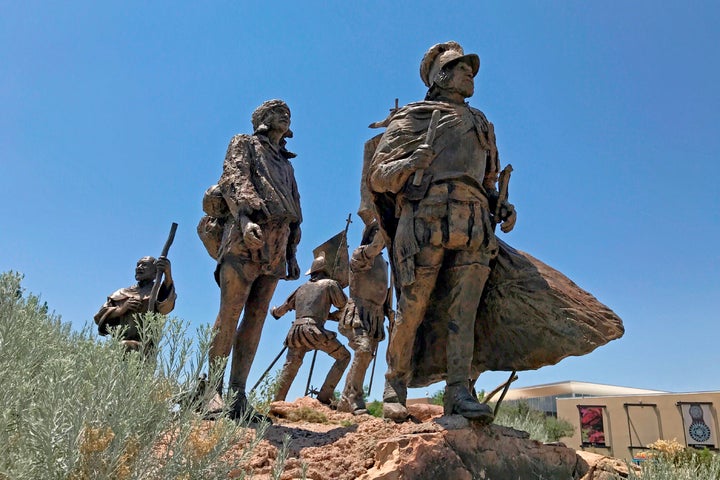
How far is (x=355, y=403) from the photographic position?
6.41 meters

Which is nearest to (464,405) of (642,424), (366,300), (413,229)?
(413,229)

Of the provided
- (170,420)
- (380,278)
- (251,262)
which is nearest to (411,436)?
(170,420)

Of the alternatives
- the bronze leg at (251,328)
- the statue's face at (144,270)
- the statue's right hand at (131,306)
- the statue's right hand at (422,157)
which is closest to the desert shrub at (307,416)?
the bronze leg at (251,328)

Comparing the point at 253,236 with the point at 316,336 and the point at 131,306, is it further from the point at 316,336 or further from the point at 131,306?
the point at 316,336

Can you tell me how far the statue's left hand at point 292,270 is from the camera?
5.24 m

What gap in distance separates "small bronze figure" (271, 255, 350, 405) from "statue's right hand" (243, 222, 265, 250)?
2834 millimetres

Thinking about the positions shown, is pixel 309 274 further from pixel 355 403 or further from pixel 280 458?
pixel 280 458

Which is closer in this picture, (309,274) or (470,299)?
(470,299)

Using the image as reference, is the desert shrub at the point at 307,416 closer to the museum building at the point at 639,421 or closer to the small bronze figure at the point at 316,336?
the small bronze figure at the point at 316,336

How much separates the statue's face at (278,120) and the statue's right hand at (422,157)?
4.64 feet

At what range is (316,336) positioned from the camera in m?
7.33

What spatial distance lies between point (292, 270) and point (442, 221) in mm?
1421

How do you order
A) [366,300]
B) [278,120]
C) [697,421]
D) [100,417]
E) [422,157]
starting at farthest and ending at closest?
[697,421]
[366,300]
[278,120]
[422,157]
[100,417]

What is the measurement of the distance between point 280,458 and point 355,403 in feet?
12.2
